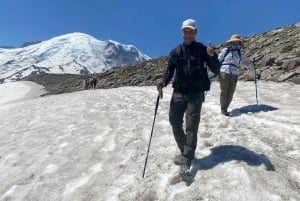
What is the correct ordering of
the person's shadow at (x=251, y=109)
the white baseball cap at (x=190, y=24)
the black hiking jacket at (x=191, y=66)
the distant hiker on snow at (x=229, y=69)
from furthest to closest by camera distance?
the person's shadow at (x=251, y=109) → the distant hiker on snow at (x=229, y=69) → the black hiking jacket at (x=191, y=66) → the white baseball cap at (x=190, y=24)

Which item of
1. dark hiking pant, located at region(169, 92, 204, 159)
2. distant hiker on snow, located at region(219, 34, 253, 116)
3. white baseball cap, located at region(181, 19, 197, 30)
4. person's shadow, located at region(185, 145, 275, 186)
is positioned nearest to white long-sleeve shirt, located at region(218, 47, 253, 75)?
distant hiker on snow, located at region(219, 34, 253, 116)

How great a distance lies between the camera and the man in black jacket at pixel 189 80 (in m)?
7.82

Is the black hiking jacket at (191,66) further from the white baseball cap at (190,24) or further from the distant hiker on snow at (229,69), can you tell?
the distant hiker on snow at (229,69)

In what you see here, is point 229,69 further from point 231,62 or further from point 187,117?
point 187,117

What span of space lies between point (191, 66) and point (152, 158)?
2.51m

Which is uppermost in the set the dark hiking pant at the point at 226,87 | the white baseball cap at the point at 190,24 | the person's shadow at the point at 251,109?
the white baseball cap at the point at 190,24

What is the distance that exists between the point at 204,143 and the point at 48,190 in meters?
3.94

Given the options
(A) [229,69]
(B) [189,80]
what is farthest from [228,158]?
(A) [229,69]

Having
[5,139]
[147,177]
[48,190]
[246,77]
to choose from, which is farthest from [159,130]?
[246,77]

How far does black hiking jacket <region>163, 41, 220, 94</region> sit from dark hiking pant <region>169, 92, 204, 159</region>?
Answer: 0.50 ft

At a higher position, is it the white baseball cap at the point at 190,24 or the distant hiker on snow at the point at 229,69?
the white baseball cap at the point at 190,24

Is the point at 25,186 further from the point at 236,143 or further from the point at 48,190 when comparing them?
the point at 236,143

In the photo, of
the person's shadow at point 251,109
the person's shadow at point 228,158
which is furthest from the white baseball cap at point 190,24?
the person's shadow at point 251,109

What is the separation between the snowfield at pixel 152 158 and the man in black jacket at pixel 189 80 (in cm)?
82
